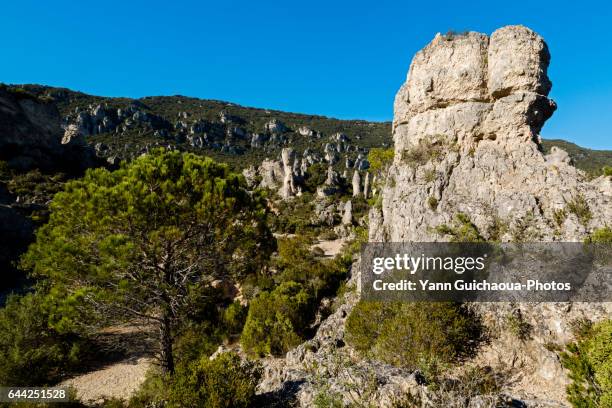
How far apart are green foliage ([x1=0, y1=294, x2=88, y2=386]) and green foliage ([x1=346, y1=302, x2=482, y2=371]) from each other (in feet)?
33.4

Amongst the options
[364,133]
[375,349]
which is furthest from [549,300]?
[364,133]

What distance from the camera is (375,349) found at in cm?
870

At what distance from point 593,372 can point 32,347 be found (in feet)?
56.0

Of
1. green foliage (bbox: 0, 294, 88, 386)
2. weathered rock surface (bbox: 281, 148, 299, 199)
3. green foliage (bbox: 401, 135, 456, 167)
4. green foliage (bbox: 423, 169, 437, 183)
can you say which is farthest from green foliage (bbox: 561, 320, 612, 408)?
weathered rock surface (bbox: 281, 148, 299, 199)

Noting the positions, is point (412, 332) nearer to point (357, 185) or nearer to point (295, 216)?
point (295, 216)

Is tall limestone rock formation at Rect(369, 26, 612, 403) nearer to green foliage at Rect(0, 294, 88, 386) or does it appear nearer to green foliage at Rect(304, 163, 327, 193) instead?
green foliage at Rect(0, 294, 88, 386)

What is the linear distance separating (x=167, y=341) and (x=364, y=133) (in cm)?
9943

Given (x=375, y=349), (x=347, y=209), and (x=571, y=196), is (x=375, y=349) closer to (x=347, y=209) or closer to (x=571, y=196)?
(x=571, y=196)

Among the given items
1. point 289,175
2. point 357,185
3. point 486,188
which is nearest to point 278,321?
point 486,188

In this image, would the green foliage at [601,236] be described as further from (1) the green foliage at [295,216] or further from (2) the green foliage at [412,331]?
(1) the green foliage at [295,216]

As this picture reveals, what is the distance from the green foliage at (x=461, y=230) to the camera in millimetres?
11477

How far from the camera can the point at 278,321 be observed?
11914mm

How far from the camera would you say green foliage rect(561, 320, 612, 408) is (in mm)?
5812

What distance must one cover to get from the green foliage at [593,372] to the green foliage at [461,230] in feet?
15.3
